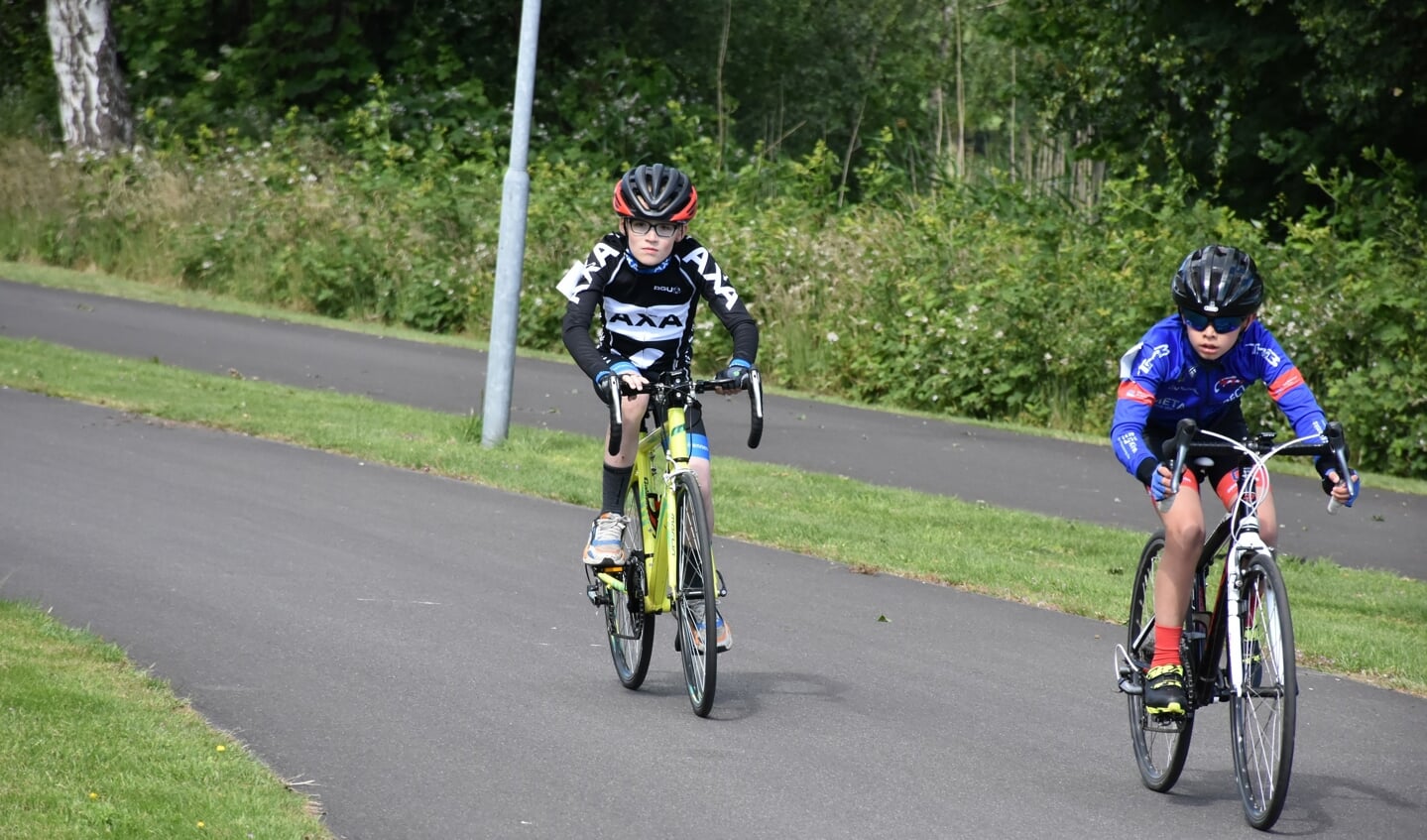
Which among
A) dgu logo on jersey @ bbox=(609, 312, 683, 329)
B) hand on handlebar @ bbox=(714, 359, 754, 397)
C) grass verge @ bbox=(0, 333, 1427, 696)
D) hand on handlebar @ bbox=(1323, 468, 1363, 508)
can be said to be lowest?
grass verge @ bbox=(0, 333, 1427, 696)

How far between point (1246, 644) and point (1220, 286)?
3.62 ft

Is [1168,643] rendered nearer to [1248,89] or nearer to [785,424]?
[785,424]

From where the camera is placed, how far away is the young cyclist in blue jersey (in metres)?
5.60

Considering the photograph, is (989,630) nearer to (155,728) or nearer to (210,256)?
(155,728)

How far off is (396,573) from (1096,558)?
13.7 ft

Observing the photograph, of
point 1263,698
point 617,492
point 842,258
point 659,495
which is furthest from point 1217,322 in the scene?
point 842,258

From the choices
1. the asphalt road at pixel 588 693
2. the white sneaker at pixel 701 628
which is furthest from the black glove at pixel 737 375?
the asphalt road at pixel 588 693

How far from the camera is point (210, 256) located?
25156 mm

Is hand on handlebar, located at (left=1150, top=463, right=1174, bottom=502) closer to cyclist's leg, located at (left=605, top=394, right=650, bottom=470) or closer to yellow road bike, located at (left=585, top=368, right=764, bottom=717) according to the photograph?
yellow road bike, located at (left=585, top=368, right=764, bottom=717)

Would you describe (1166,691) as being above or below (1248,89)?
below

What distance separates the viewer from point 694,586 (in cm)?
652

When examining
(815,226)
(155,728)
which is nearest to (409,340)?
(815,226)

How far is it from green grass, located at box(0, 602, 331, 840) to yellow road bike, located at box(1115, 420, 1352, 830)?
2.71 metres

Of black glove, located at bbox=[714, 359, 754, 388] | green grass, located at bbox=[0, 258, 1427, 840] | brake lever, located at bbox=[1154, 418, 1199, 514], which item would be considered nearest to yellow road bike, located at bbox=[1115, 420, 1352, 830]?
brake lever, located at bbox=[1154, 418, 1199, 514]
